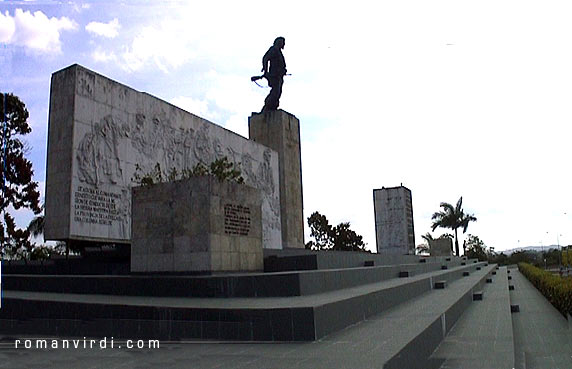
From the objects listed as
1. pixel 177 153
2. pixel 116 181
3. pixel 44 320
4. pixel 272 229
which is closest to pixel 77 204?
pixel 116 181

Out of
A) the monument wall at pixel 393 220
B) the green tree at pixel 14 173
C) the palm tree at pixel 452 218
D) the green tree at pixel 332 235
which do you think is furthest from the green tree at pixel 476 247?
the green tree at pixel 14 173

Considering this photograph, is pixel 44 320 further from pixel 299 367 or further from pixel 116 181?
pixel 116 181

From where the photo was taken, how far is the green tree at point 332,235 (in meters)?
31.8

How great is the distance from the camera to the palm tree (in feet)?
117

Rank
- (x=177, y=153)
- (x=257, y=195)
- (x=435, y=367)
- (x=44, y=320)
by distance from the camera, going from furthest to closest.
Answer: (x=177, y=153), (x=257, y=195), (x=44, y=320), (x=435, y=367)

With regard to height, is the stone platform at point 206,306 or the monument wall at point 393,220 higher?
the monument wall at point 393,220

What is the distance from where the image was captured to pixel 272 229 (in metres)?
15.5

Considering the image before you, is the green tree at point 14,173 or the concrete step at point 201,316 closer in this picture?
the concrete step at point 201,316

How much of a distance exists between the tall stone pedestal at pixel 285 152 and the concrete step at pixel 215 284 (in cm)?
954

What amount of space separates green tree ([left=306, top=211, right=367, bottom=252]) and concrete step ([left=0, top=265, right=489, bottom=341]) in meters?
26.2

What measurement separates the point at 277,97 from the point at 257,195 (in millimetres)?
9061

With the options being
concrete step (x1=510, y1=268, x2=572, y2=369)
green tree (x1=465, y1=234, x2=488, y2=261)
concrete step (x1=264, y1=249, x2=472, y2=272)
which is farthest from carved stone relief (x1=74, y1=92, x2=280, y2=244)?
green tree (x1=465, y1=234, x2=488, y2=261)

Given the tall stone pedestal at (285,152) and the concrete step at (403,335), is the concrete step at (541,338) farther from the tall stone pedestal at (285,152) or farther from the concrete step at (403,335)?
the tall stone pedestal at (285,152)

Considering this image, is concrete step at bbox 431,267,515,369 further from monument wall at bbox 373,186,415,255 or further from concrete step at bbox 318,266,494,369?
monument wall at bbox 373,186,415,255
